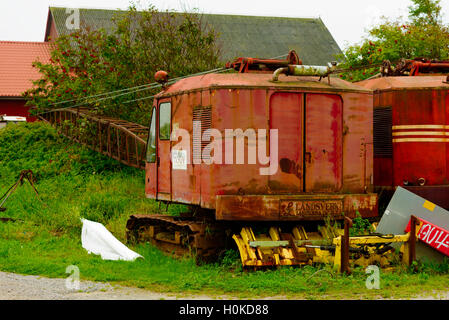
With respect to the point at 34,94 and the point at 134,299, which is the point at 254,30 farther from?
the point at 134,299

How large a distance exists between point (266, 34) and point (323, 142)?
3610cm

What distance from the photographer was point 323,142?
10797mm

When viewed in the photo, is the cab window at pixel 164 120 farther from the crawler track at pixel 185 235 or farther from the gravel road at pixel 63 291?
the gravel road at pixel 63 291

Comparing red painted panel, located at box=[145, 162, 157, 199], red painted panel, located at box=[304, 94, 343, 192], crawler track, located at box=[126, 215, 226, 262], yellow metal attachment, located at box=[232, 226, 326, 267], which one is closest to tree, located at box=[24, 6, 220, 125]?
red painted panel, located at box=[145, 162, 157, 199]

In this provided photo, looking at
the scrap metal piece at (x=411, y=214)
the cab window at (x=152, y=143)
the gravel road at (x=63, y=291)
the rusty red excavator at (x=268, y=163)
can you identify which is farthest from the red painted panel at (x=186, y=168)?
the scrap metal piece at (x=411, y=214)

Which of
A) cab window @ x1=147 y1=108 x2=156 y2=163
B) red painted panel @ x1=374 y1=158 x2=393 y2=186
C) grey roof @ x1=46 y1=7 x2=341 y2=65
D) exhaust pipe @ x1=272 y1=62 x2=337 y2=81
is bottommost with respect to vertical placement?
red painted panel @ x1=374 y1=158 x2=393 y2=186

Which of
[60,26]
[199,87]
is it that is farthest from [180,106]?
[60,26]

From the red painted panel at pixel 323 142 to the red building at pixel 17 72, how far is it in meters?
21.5

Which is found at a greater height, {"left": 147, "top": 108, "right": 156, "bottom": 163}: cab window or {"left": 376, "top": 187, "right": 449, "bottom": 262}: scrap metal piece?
{"left": 147, "top": 108, "right": 156, "bottom": 163}: cab window

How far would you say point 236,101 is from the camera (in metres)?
10.4

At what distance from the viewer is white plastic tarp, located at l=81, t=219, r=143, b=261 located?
1119cm

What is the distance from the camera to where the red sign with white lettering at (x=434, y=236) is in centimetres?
952

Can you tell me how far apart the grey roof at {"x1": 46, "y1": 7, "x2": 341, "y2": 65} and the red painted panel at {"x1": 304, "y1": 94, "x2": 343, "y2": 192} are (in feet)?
101

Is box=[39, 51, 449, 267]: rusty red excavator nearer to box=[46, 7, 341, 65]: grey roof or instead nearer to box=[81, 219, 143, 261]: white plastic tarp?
box=[81, 219, 143, 261]: white plastic tarp
